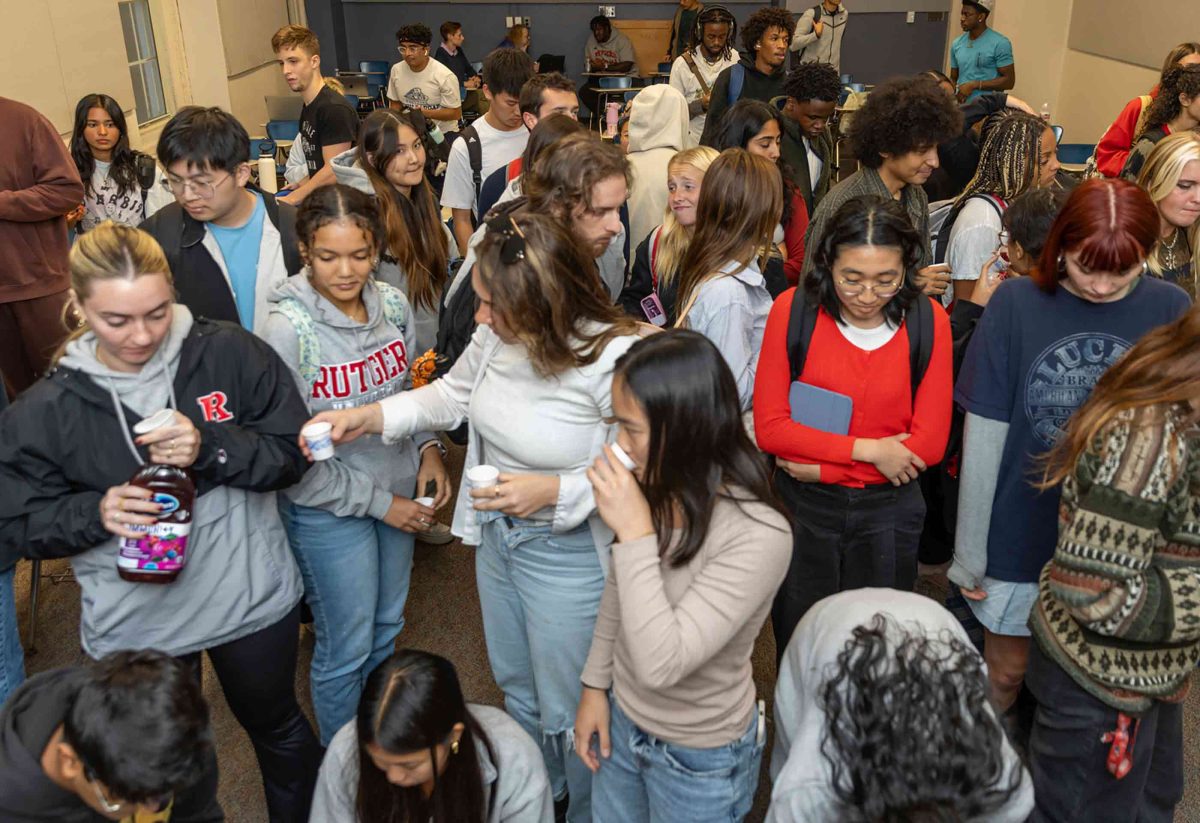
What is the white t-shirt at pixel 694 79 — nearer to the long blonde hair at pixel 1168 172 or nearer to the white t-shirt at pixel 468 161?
the white t-shirt at pixel 468 161

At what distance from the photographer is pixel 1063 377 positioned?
2152 mm

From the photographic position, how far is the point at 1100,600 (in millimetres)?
1681

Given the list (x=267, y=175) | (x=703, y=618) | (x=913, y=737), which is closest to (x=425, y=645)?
(x=703, y=618)

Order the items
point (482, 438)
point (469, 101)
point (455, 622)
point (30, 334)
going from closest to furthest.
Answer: point (482, 438)
point (455, 622)
point (30, 334)
point (469, 101)

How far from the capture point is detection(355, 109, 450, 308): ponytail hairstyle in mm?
3113

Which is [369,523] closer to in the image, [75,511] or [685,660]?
[75,511]

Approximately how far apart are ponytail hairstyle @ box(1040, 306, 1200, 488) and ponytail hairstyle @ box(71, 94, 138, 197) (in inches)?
165

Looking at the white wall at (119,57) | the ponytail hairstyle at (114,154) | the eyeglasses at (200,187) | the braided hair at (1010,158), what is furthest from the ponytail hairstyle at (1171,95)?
the white wall at (119,57)

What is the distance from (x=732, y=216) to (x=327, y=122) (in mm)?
2488

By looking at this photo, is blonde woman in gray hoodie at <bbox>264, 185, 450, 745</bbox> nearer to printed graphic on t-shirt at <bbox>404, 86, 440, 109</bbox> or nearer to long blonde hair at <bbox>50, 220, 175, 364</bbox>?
long blonde hair at <bbox>50, 220, 175, 364</bbox>

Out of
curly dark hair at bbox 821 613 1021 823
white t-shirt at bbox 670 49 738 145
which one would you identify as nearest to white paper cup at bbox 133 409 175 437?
curly dark hair at bbox 821 613 1021 823

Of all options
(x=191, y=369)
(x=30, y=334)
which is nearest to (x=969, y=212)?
(x=191, y=369)

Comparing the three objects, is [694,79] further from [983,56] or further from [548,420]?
[548,420]

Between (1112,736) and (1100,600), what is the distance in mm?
347
